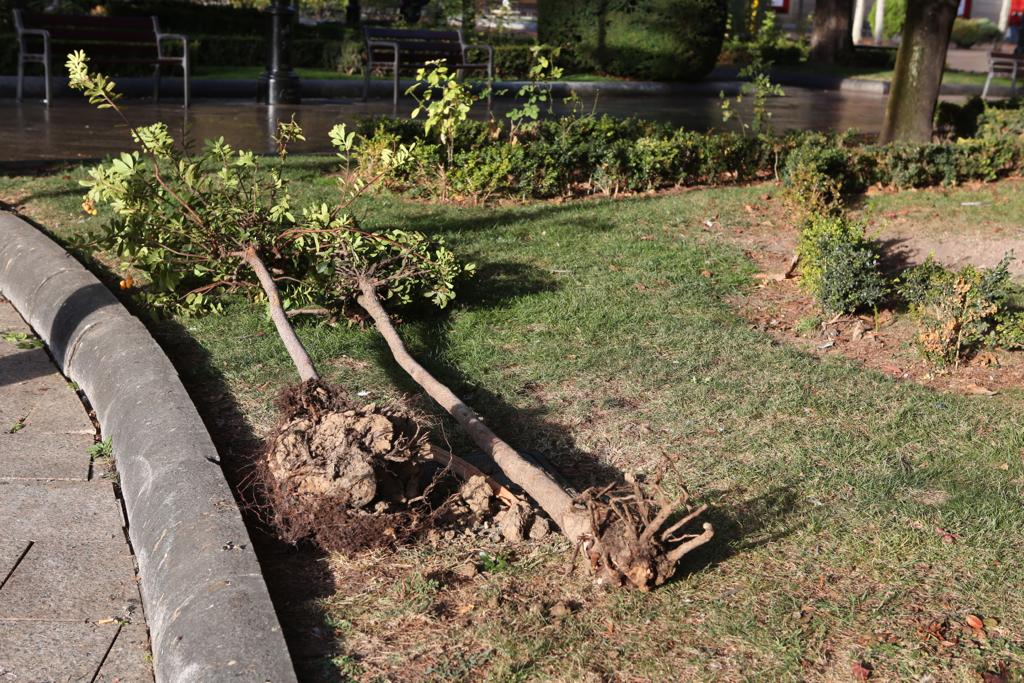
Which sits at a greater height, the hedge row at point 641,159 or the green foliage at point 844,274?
the hedge row at point 641,159

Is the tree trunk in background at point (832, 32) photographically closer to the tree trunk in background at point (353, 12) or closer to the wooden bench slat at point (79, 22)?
the tree trunk in background at point (353, 12)

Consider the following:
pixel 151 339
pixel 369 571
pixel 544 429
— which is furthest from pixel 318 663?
pixel 151 339

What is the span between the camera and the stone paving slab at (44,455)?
4211 millimetres

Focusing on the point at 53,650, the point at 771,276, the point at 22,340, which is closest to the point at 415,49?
the point at 771,276

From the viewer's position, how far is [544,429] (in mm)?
4598

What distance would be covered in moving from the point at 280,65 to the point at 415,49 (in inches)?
78.8

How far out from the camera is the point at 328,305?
5.75 meters

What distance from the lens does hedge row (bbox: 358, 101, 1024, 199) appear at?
332 inches

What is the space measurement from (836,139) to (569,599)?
24.6 ft

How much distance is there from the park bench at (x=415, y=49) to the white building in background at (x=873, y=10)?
94.0 feet

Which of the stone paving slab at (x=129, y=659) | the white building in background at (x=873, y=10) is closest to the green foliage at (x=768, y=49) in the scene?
the white building in background at (x=873, y=10)

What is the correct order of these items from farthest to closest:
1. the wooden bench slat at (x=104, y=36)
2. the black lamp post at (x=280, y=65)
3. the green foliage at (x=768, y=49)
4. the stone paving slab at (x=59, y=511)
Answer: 1. the green foliage at (x=768, y=49)
2. the black lamp post at (x=280, y=65)
3. the wooden bench slat at (x=104, y=36)
4. the stone paving slab at (x=59, y=511)

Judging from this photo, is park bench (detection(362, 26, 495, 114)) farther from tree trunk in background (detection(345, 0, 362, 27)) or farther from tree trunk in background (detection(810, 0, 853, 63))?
tree trunk in background (detection(810, 0, 853, 63))

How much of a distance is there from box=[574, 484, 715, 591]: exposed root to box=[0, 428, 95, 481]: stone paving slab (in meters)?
2.06
